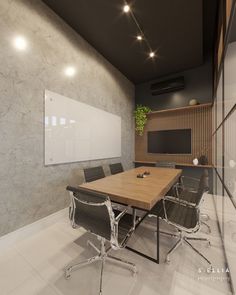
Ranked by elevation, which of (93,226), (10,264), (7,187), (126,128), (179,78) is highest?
(179,78)

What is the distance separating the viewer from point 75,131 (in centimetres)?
283

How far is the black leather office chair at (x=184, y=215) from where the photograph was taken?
146 centimetres

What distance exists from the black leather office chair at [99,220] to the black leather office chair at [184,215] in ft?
1.46

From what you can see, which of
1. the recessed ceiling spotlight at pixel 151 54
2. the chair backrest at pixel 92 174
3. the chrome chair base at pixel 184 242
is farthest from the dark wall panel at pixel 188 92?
the chrome chair base at pixel 184 242

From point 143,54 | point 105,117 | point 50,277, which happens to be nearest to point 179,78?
point 143,54

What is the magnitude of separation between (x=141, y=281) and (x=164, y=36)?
12.5 ft

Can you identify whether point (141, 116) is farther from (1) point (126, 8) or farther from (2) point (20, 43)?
(2) point (20, 43)

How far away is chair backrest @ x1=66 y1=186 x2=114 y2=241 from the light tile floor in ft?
1.66

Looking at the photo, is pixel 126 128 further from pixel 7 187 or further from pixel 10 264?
pixel 10 264

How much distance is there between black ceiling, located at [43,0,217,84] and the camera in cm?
229

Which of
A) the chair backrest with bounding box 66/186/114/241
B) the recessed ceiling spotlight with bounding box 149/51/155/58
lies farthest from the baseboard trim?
the recessed ceiling spotlight with bounding box 149/51/155/58

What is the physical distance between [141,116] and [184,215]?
3505 millimetres

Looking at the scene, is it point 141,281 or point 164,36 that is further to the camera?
point 164,36

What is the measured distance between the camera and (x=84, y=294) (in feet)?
4.06
